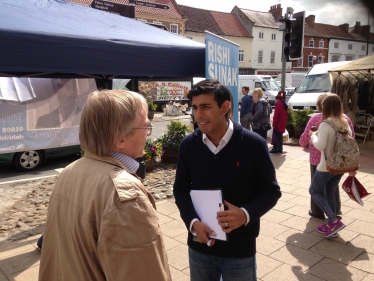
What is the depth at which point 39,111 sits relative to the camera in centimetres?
441

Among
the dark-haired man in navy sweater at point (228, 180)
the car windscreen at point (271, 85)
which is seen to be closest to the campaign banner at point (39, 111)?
→ the dark-haired man in navy sweater at point (228, 180)

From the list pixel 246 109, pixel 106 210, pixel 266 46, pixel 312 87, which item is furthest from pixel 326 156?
pixel 266 46

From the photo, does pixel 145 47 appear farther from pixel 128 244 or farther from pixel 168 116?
pixel 168 116

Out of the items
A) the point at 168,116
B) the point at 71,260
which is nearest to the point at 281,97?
the point at 71,260

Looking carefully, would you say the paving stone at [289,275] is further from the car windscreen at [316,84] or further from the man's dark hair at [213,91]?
the car windscreen at [316,84]

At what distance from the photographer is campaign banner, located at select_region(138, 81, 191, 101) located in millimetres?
25016

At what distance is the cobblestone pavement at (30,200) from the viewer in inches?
175

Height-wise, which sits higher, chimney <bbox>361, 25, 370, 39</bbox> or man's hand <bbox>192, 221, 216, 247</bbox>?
chimney <bbox>361, 25, 370, 39</bbox>

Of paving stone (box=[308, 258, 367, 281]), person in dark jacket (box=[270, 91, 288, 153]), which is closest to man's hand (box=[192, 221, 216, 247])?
paving stone (box=[308, 258, 367, 281])

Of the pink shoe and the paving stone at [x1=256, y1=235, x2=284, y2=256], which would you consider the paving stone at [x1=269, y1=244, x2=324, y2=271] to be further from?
the pink shoe

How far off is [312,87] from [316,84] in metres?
0.18

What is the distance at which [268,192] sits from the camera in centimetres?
197

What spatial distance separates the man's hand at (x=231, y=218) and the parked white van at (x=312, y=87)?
11281 mm

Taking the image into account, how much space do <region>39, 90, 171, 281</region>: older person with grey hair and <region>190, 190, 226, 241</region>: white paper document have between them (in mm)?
577
